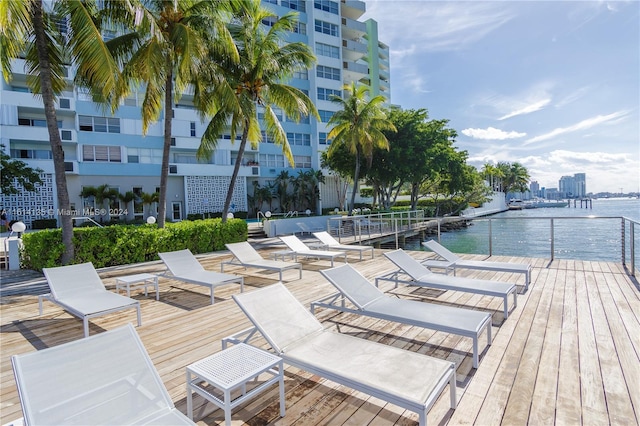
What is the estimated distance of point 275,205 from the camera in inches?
1284

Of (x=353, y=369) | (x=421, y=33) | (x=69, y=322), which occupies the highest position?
(x=421, y=33)

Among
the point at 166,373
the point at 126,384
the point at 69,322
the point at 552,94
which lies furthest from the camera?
the point at 552,94

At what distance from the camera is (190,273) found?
6.90 metres

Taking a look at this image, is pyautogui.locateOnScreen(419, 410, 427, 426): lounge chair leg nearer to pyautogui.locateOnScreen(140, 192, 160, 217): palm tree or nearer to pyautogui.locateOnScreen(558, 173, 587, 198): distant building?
pyautogui.locateOnScreen(140, 192, 160, 217): palm tree

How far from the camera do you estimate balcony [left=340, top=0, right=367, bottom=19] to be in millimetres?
37562

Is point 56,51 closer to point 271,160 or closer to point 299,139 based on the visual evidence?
point 271,160

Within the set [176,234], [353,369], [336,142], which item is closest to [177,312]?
[353,369]

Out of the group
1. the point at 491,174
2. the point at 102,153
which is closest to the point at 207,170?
the point at 102,153

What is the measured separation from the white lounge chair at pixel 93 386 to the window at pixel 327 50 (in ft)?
115

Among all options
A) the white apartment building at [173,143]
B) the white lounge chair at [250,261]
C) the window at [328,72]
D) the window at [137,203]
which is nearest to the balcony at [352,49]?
the white apartment building at [173,143]

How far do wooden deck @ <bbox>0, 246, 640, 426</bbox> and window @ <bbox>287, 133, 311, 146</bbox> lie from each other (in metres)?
27.2

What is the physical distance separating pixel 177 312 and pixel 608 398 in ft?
17.5

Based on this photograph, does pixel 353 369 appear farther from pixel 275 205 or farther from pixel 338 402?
pixel 275 205

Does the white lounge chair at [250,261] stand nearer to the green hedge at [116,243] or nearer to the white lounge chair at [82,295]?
the white lounge chair at [82,295]
